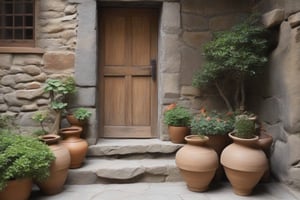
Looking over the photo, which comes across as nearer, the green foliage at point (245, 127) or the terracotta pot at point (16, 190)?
the terracotta pot at point (16, 190)

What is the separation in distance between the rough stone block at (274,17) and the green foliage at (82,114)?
2.13 metres

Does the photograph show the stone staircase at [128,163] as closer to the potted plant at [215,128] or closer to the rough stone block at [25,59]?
the potted plant at [215,128]

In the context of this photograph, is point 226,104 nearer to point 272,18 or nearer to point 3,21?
point 272,18

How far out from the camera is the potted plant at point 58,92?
11.6 feet

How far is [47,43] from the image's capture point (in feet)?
12.1

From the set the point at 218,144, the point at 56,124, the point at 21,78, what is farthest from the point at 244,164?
the point at 21,78

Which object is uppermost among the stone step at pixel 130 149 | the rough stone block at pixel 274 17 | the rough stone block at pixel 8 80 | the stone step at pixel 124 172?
the rough stone block at pixel 274 17

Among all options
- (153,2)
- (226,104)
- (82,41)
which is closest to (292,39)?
(226,104)

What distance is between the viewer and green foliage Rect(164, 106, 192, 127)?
357 centimetres

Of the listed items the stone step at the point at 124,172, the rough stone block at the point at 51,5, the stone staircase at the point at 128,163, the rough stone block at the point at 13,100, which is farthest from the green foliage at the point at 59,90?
the rough stone block at the point at 51,5

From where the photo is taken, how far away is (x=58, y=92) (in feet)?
11.8

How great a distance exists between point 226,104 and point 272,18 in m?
1.10

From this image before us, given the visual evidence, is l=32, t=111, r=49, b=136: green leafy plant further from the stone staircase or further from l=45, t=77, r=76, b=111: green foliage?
the stone staircase

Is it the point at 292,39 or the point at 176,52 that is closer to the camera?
the point at 292,39
